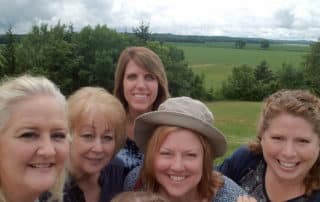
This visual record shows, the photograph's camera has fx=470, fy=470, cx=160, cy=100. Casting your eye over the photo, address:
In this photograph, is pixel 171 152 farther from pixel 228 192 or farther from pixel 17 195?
pixel 17 195

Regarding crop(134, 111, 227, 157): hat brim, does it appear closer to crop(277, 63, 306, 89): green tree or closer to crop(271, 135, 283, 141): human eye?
crop(271, 135, 283, 141): human eye

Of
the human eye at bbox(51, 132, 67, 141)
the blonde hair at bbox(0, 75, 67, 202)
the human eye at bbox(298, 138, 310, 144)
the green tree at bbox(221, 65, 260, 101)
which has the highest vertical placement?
the blonde hair at bbox(0, 75, 67, 202)

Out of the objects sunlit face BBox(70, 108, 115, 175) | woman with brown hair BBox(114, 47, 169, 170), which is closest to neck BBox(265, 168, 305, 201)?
sunlit face BBox(70, 108, 115, 175)

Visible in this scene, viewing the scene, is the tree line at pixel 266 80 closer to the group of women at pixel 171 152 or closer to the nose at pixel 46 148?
the group of women at pixel 171 152

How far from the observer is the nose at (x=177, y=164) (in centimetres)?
340

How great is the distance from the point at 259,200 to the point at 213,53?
364ft

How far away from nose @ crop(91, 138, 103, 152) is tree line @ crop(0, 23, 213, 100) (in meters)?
54.4

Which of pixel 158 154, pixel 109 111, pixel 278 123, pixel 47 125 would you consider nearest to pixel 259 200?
pixel 278 123

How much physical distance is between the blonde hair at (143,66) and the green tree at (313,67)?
68129mm

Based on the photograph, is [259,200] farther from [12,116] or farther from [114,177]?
[12,116]

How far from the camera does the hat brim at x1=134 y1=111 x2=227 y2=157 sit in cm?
342

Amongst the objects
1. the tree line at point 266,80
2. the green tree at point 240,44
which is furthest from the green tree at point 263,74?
the green tree at point 240,44

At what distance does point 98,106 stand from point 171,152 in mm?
809

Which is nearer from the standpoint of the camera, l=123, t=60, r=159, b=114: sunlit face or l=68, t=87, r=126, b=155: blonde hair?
l=68, t=87, r=126, b=155: blonde hair
